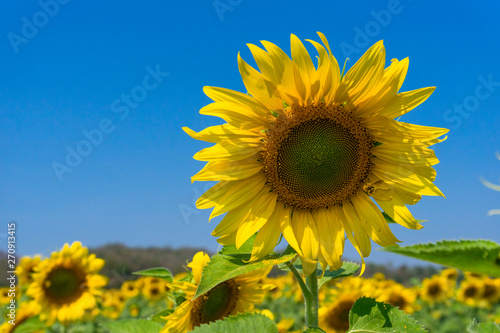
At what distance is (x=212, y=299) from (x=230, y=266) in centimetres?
143

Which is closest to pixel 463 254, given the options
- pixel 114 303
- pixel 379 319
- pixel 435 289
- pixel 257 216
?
pixel 379 319

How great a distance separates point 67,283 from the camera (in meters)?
5.59

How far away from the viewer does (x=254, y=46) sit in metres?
2.15

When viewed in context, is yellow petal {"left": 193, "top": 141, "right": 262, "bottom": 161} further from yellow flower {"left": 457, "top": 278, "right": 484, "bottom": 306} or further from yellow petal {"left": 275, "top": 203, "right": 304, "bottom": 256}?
yellow flower {"left": 457, "top": 278, "right": 484, "bottom": 306}

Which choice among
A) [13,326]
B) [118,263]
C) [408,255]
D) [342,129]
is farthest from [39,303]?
[118,263]

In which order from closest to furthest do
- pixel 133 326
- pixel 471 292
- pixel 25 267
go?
pixel 133 326
pixel 25 267
pixel 471 292

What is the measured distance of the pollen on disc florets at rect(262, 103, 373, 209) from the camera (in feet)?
7.94

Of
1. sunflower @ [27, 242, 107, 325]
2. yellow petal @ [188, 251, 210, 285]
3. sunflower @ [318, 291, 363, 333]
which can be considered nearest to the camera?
yellow petal @ [188, 251, 210, 285]

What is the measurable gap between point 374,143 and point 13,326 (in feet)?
17.4

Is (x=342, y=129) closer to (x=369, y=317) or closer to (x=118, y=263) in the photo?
(x=369, y=317)

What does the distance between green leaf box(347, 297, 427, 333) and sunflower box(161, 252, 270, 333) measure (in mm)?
867

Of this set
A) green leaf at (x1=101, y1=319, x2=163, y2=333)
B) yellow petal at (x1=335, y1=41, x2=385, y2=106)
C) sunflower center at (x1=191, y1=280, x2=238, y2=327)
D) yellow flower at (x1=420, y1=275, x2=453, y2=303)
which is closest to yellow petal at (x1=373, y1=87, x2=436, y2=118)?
yellow petal at (x1=335, y1=41, x2=385, y2=106)

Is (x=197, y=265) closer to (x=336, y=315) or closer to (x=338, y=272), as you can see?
(x=338, y=272)

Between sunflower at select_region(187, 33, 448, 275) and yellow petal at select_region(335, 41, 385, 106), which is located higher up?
yellow petal at select_region(335, 41, 385, 106)
